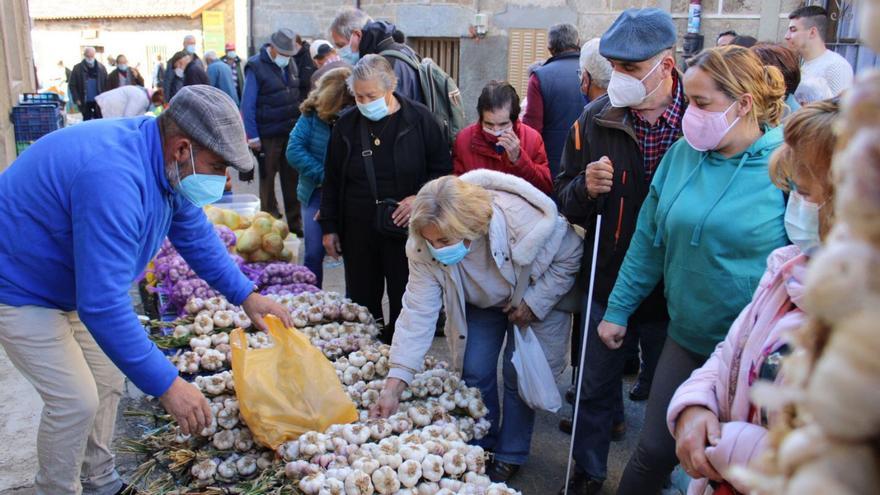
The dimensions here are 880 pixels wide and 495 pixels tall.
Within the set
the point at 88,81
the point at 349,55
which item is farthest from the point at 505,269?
the point at 88,81

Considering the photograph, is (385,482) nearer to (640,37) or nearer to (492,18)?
(640,37)

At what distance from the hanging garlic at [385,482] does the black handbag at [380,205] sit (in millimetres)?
1851

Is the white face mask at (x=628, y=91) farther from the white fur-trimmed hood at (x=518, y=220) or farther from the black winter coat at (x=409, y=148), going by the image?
the black winter coat at (x=409, y=148)

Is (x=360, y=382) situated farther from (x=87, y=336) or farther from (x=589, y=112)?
(x=589, y=112)

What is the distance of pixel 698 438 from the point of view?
1.75 metres

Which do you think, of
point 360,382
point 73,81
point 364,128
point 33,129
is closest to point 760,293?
point 360,382

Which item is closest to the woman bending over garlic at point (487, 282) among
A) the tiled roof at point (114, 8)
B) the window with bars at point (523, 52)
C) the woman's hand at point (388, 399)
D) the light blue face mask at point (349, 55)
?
the woman's hand at point (388, 399)

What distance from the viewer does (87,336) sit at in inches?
111

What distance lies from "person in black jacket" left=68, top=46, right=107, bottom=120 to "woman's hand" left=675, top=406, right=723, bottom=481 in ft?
49.9

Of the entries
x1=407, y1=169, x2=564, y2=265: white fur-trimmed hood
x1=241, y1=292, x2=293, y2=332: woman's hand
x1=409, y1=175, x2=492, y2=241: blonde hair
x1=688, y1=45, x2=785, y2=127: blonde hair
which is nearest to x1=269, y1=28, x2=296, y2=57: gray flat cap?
x1=407, y1=169, x2=564, y2=265: white fur-trimmed hood

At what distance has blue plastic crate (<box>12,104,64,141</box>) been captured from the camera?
6694mm

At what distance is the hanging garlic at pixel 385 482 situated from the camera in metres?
A: 2.40

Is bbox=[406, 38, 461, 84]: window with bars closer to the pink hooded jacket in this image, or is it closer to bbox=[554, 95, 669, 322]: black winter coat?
bbox=[554, 95, 669, 322]: black winter coat

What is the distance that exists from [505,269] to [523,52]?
8.19 m
